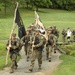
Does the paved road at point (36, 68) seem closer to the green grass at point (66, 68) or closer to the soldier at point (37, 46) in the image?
the green grass at point (66, 68)

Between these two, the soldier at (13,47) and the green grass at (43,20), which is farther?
the green grass at (43,20)

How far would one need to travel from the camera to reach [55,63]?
59.8ft

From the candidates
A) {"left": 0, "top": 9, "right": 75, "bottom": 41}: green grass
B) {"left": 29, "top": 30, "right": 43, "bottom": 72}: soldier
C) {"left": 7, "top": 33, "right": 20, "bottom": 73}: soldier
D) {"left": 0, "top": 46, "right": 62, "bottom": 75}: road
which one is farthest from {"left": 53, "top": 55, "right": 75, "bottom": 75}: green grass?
{"left": 0, "top": 9, "right": 75, "bottom": 41}: green grass

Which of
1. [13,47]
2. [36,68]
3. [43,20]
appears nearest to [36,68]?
[36,68]

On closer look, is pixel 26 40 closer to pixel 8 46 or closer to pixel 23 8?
pixel 8 46

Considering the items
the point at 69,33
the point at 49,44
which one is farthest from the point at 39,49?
the point at 69,33

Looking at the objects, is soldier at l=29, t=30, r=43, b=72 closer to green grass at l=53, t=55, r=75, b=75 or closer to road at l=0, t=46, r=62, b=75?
road at l=0, t=46, r=62, b=75

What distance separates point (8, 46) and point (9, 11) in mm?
61568

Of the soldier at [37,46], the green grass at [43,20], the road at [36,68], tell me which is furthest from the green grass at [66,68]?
the green grass at [43,20]

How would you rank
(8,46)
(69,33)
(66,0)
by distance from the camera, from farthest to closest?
(66,0) → (69,33) → (8,46)

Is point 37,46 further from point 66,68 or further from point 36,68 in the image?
point 66,68

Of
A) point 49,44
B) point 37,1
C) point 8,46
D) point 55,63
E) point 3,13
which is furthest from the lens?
point 37,1

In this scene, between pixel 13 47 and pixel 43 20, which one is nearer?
pixel 13 47

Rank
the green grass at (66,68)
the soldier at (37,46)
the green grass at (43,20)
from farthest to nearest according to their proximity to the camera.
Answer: the green grass at (43,20)
the green grass at (66,68)
the soldier at (37,46)
